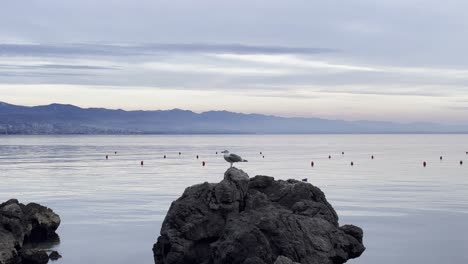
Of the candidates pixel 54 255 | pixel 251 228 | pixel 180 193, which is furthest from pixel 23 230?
pixel 180 193

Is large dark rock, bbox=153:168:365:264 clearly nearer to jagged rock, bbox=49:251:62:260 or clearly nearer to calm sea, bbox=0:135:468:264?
calm sea, bbox=0:135:468:264

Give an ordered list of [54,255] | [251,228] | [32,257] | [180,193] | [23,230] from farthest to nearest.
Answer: [180,193] → [23,230] → [54,255] → [32,257] → [251,228]

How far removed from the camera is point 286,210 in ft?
114

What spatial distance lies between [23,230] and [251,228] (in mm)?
14852

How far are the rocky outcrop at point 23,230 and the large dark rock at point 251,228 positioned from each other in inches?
275

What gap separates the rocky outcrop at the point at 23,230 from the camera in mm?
35031

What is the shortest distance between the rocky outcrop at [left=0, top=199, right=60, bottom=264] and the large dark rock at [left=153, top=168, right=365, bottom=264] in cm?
699

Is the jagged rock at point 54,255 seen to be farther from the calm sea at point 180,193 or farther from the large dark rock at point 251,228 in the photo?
the large dark rock at point 251,228

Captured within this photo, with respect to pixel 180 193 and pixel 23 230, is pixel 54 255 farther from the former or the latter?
pixel 180 193

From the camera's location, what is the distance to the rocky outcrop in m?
35.0

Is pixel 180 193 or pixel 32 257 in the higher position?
pixel 180 193

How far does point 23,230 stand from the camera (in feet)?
129

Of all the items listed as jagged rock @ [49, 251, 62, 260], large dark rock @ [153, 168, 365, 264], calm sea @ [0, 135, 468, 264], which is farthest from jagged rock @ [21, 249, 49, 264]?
large dark rock @ [153, 168, 365, 264]

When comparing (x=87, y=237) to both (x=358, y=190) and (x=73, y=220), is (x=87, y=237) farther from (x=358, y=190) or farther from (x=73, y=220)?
(x=358, y=190)
